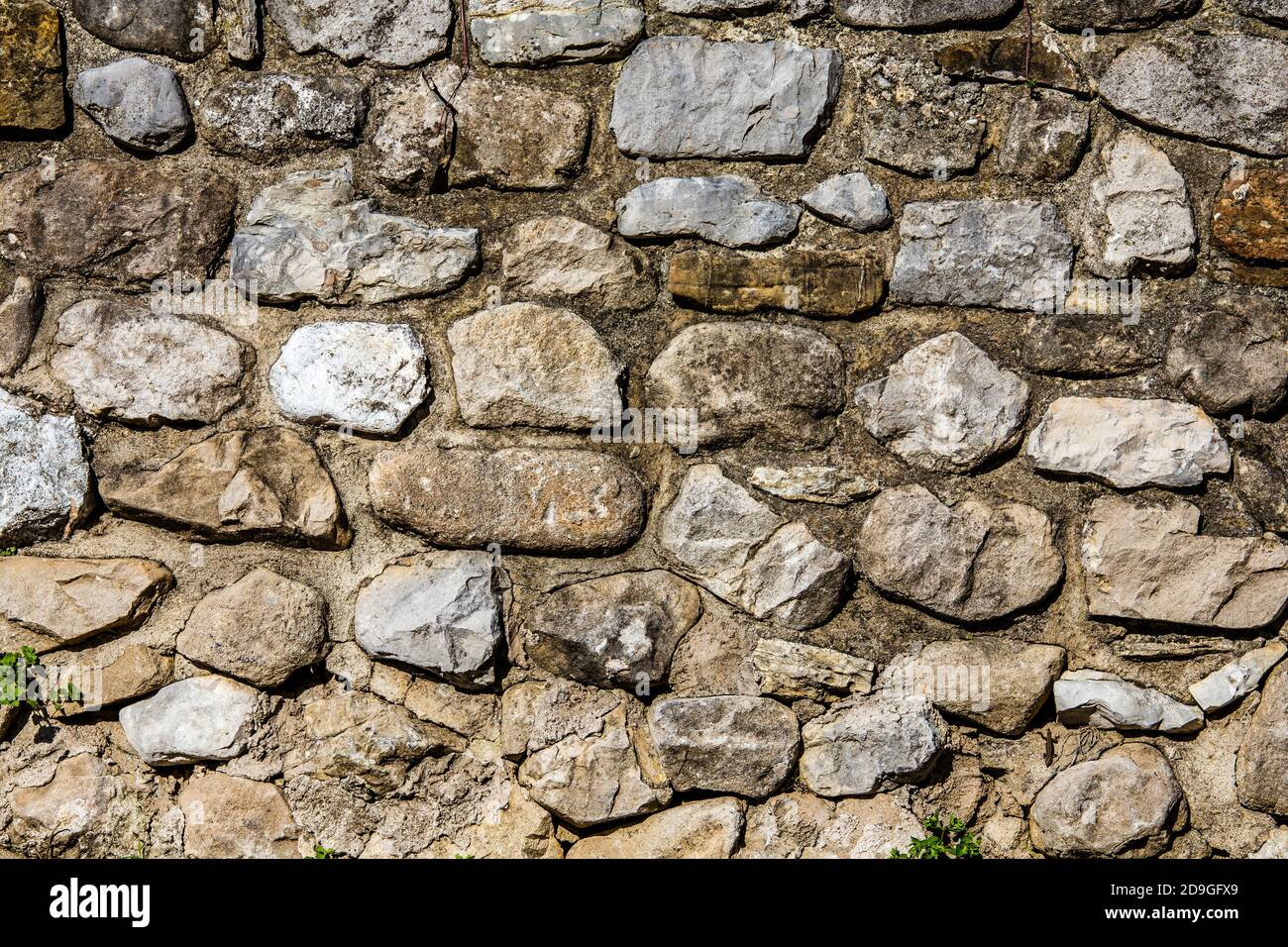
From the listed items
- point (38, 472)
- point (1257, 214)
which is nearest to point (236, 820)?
point (38, 472)

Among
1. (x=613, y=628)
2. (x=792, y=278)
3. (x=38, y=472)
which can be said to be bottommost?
(x=613, y=628)

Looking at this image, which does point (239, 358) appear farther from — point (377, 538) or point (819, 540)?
point (819, 540)

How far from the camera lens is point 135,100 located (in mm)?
2066

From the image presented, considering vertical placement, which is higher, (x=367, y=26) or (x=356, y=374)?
(x=367, y=26)

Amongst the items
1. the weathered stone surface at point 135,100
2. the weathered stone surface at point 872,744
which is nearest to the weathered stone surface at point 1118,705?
the weathered stone surface at point 872,744

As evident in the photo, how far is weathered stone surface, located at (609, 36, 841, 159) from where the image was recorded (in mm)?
2051

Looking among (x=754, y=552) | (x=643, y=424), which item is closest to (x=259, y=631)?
(x=643, y=424)

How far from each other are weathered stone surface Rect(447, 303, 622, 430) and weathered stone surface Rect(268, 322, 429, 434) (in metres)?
0.12

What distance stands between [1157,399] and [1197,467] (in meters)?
0.15

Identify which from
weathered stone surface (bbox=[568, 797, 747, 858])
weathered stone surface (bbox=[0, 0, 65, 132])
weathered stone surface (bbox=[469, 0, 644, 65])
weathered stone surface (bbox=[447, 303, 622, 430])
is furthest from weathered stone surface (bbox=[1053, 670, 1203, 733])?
weathered stone surface (bbox=[0, 0, 65, 132])

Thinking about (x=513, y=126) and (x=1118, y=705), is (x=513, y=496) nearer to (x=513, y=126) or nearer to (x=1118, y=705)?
(x=513, y=126)

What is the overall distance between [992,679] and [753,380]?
0.73m

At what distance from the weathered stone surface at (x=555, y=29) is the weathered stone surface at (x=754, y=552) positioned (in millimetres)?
829

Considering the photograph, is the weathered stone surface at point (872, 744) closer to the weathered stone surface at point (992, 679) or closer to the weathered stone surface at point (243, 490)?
the weathered stone surface at point (992, 679)
